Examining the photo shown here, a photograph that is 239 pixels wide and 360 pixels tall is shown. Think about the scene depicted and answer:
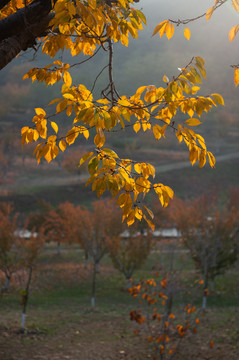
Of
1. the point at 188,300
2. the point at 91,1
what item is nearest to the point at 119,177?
the point at 91,1

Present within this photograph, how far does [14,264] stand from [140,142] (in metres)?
54.7

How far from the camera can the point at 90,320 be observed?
12336 millimetres

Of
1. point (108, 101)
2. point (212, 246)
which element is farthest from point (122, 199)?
point (212, 246)

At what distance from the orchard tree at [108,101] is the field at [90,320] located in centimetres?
620

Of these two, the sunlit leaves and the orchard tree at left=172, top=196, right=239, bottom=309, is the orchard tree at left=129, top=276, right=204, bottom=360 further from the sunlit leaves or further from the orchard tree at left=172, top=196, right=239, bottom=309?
the sunlit leaves

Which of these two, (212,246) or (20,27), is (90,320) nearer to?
(212,246)

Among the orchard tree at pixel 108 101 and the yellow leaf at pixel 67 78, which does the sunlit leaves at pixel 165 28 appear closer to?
the orchard tree at pixel 108 101

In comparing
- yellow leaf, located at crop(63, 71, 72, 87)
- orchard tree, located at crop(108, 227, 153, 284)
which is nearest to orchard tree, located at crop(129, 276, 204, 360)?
orchard tree, located at crop(108, 227, 153, 284)

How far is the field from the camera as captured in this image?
28.8ft

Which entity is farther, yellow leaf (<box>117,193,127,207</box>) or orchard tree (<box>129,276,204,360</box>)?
orchard tree (<box>129,276,204,360</box>)

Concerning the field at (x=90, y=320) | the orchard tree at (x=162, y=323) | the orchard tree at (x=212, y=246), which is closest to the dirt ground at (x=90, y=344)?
the field at (x=90, y=320)

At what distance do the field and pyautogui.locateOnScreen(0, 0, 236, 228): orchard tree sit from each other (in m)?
6.20

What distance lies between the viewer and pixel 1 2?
2527 millimetres

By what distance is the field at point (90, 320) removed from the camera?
8.79 meters
